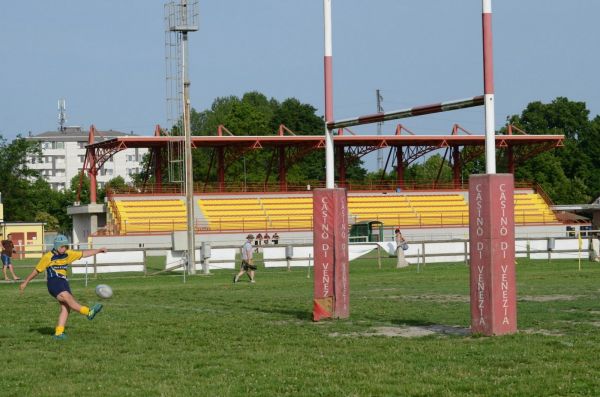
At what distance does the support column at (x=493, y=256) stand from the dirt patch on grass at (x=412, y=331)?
2.14ft

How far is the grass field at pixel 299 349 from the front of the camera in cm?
1164

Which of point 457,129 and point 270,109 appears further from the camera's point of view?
point 270,109

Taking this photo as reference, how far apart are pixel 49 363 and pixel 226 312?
778 centimetres

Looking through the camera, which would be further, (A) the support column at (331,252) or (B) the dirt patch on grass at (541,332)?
(A) the support column at (331,252)

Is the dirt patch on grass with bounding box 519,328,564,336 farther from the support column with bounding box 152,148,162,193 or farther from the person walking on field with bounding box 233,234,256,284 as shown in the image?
the support column with bounding box 152,148,162,193

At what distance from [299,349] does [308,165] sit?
101 m

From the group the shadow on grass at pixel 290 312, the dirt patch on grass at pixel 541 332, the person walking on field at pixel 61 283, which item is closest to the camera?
the dirt patch on grass at pixel 541 332

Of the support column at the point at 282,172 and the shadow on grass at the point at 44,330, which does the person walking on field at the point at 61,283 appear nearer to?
the shadow on grass at the point at 44,330

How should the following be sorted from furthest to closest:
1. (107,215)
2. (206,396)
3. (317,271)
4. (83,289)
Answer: (107,215)
(83,289)
(317,271)
(206,396)

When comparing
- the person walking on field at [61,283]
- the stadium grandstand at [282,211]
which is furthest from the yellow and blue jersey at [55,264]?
the stadium grandstand at [282,211]

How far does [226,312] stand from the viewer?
21.7m

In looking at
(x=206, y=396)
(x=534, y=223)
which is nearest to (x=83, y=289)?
(x=206, y=396)

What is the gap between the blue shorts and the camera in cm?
1727

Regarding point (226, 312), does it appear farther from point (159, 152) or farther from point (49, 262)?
point (159, 152)
